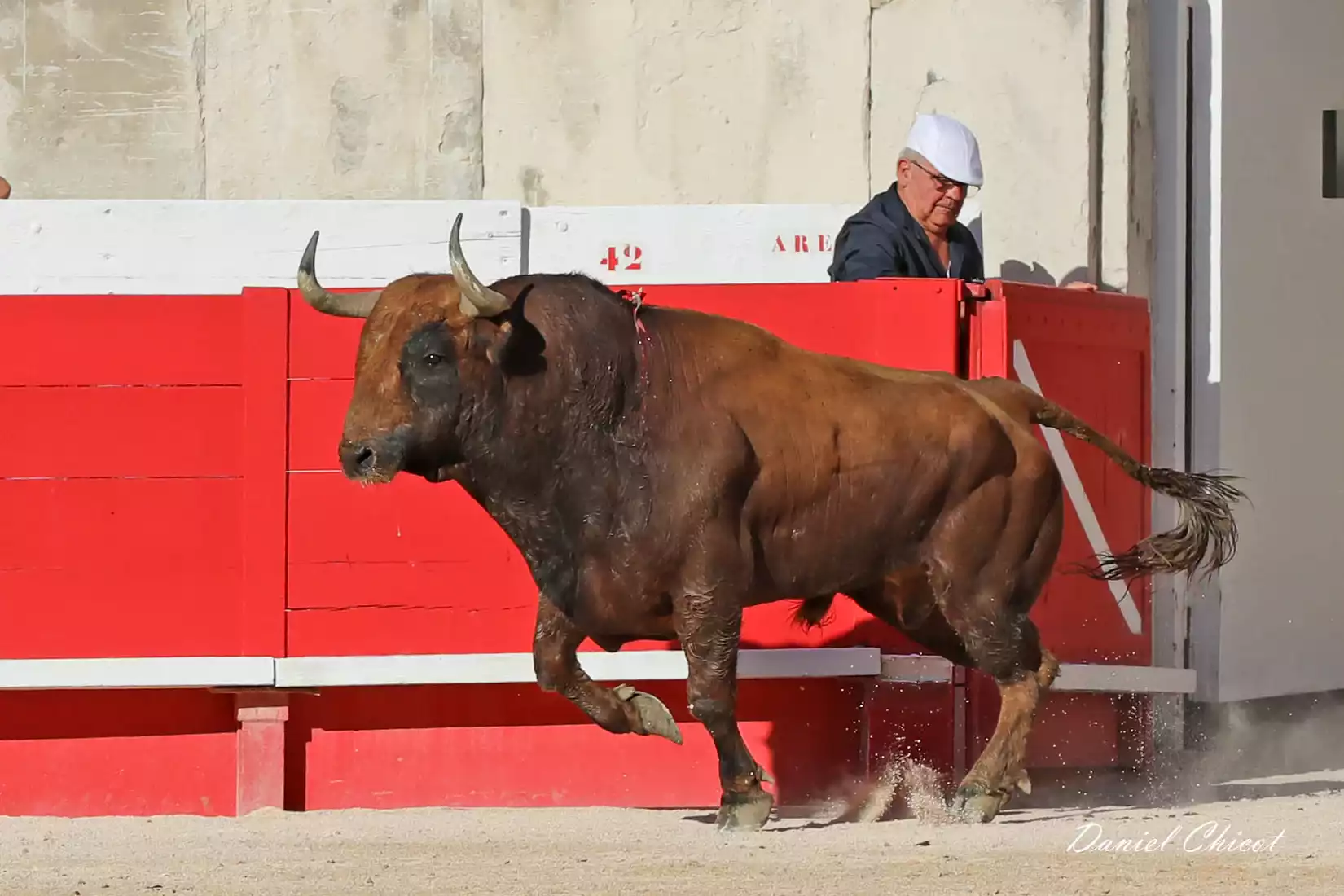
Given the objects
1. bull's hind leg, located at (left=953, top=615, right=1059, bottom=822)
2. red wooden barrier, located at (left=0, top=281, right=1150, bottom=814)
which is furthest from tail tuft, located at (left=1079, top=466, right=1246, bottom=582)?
red wooden barrier, located at (left=0, top=281, right=1150, bottom=814)

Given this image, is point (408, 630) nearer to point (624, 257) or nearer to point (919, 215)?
point (624, 257)

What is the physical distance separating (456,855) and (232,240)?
321cm

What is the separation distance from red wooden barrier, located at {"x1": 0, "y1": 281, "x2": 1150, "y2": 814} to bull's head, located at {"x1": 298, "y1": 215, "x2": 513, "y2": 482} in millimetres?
1019

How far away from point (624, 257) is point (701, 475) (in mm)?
2304

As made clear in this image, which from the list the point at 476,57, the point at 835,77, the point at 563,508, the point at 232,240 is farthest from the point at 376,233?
the point at 563,508

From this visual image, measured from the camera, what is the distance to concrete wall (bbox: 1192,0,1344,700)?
852 cm

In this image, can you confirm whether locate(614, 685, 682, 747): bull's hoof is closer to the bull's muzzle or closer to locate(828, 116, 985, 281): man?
the bull's muzzle

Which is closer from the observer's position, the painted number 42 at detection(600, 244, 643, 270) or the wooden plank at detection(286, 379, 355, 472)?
the wooden plank at detection(286, 379, 355, 472)

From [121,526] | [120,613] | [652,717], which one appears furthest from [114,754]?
[652,717]

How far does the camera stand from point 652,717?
6320mm

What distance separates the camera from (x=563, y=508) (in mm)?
6121

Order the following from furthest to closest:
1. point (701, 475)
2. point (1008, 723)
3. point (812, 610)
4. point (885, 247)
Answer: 1. point (885, 247)
2. point (812, 610)
3. point (1008, 723)
4. point (701, 475)

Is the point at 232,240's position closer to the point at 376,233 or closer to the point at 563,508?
the point at 376,233

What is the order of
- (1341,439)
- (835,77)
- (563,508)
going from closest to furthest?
1. (563,508)
2. (835,77)
3. (1341,439)
